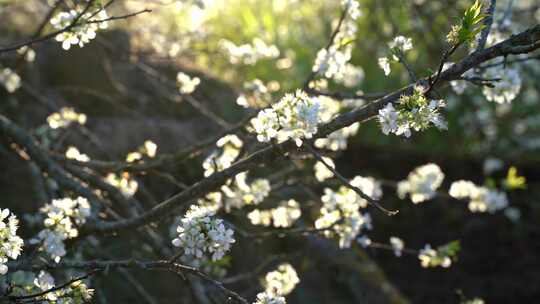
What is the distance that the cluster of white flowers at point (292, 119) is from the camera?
1632 millimetres

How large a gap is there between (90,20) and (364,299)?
2125 millimetres

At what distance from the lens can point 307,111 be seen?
1.63 metres

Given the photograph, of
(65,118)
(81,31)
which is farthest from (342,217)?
(65,118)

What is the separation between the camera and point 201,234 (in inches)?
66.3

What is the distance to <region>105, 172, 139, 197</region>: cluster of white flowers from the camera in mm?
2662

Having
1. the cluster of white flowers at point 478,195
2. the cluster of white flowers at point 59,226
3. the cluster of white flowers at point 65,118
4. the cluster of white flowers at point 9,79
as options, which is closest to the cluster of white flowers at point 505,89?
the cluster of white flowers at point 478,195

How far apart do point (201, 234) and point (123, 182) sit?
107 centimetres

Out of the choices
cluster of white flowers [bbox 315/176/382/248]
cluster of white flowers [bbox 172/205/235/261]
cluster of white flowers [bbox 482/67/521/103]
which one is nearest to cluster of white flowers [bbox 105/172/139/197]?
cluster of white flowers [bbox 315/176/382/248]

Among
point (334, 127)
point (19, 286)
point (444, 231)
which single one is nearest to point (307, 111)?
point (334, 127)

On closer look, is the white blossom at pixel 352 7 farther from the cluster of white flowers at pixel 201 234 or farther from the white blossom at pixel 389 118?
the cluster of white flowers at pixel 201 234

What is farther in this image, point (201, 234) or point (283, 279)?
point (283, 279)

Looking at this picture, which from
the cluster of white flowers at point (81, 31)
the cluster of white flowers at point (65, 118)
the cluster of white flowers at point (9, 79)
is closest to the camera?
the cluster of white flowers at point (81, 31)

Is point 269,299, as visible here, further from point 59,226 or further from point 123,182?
point 123,182

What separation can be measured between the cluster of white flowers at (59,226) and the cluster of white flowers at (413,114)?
1.02 metres
